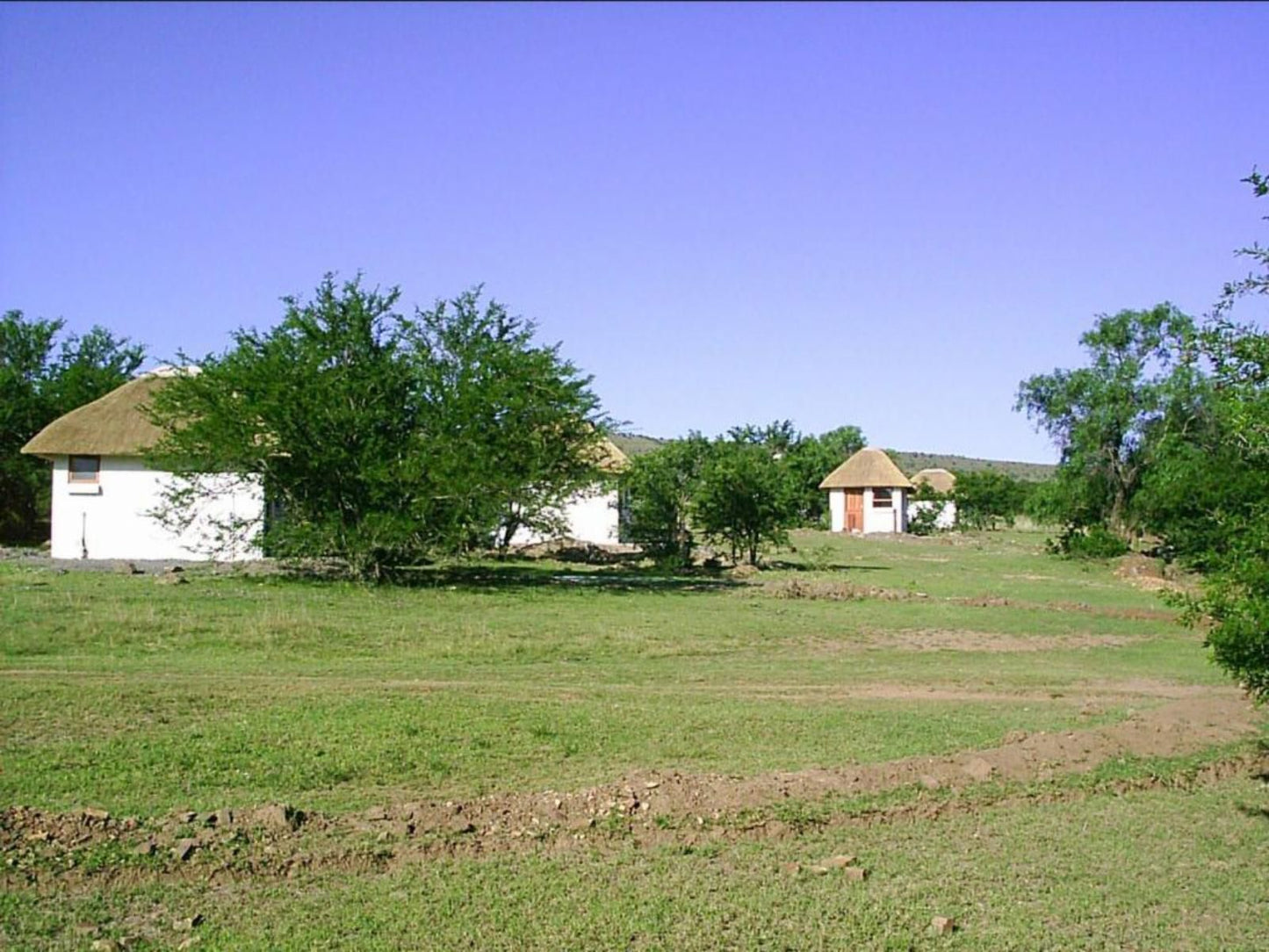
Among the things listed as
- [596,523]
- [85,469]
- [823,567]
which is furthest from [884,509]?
[85,469]

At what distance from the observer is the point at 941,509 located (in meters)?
79.4

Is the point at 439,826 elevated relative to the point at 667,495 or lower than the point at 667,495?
lower

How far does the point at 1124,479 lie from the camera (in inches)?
2002

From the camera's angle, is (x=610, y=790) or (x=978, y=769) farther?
(x=978, y=769)

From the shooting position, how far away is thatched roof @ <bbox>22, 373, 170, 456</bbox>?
119 feet

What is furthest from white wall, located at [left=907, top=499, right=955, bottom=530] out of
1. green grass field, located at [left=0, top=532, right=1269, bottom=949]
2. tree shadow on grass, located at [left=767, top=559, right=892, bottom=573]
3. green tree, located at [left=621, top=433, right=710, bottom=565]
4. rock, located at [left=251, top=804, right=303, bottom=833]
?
rock, located at [left=251, top=804, right=303, bottom=833]

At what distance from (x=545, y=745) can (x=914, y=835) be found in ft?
12.7

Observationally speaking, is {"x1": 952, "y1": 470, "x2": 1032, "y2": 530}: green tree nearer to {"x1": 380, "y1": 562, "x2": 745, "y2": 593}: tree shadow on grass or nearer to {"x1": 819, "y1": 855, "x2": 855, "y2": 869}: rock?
{"x1": 380, "y1": 562, "x2": 745, "y2": 593}: tree shadow on grass

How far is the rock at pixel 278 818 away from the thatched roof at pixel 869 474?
65.6m

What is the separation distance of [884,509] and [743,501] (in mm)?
35455

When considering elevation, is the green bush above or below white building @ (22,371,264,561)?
below

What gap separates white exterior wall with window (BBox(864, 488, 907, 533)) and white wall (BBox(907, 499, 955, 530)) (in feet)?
12.0

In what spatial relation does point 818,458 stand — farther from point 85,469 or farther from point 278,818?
point 278,818

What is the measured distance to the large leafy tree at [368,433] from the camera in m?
28.2
